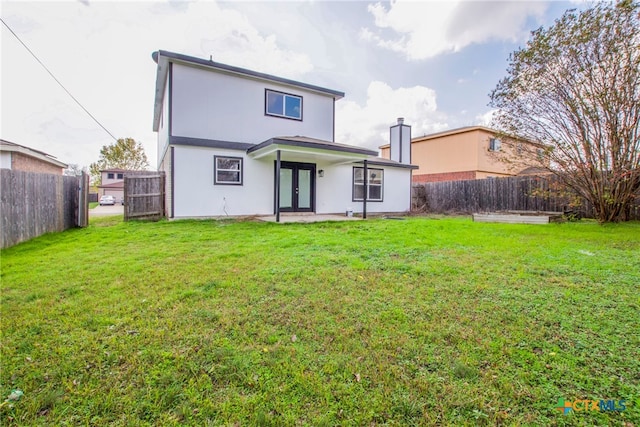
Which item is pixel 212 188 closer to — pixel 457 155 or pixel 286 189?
pixel 286 189

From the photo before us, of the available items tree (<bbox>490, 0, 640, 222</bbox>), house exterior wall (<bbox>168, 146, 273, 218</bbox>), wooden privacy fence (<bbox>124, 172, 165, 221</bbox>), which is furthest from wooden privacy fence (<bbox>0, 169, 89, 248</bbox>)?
tree (<bbox>490, 0, 640, 222</bbox>)

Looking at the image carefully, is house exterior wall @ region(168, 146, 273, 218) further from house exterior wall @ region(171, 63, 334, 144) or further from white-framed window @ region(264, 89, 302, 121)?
white-framed window @ region(264, 89, 302, 121)

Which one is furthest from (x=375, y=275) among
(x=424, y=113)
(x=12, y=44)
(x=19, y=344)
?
(x=424, y=113)

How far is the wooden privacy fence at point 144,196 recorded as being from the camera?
32.6 ft

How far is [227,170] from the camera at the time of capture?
A: 1042 centimetres

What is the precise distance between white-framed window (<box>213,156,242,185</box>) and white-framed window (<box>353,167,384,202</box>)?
207 inches

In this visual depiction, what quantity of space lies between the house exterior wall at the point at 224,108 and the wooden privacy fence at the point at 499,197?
28.1 ft

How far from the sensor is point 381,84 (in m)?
15.4

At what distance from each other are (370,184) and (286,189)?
435 centimetres

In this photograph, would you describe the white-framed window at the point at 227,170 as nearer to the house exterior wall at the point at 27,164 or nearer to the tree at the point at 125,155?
the house exterior wall at the point at 27,164

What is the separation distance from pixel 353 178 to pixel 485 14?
23.5 feet

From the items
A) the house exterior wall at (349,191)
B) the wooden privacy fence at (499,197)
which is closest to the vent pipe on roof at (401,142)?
the house exterior wall at (349,191)

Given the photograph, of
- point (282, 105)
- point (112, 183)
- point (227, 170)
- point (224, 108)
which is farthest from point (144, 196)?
point (112, 183)

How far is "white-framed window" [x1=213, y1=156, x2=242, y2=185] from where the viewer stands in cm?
1020
